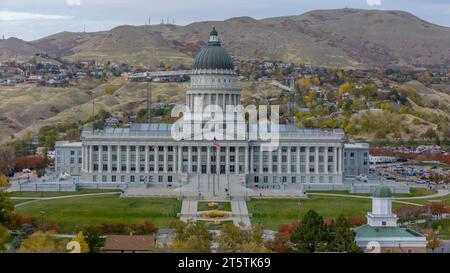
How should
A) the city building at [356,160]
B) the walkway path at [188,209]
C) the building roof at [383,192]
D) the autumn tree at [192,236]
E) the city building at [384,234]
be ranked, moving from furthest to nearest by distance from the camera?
1. the city building at [356,160]
2. the walkway path at [188,209]
3. the building roof at [383,192]
4. the city building at [384,234]
5. the autumn tree at [192,236]

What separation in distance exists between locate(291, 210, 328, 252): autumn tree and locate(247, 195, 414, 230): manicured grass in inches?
551

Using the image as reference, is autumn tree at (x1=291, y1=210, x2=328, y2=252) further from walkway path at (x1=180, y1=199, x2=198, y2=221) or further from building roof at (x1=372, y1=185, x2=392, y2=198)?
walkway path at (x1=180, y1=199, x2=198, y2=221)

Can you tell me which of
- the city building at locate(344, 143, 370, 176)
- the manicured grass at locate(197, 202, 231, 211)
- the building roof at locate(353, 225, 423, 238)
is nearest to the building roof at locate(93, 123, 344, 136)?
the city building at locate(344, 143, 370, 176)

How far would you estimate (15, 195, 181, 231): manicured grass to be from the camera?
2616 inches

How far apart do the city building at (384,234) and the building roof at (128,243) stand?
39.3 ft

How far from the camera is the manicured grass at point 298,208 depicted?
68.9 metres

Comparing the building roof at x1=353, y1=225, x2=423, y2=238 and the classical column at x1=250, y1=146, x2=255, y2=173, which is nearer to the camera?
the building roof at x1=353, y1=225, x2=423, y2=238

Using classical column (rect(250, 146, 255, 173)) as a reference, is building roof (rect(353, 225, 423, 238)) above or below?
above

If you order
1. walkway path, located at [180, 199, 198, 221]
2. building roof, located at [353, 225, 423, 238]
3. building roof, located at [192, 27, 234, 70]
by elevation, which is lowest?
walkway path, located at [180, 199, 198, 221]

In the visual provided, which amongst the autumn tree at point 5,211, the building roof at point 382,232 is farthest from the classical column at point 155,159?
the building roof at point 382,232

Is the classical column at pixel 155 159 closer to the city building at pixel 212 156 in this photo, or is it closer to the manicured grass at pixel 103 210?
the city building at pixel 212 156

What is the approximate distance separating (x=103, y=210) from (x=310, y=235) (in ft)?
99.0

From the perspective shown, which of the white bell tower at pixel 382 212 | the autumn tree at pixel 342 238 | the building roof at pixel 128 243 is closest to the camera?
the autumn tree at pixel 342 238

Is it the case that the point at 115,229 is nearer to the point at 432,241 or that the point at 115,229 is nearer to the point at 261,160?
the point at 432,241
